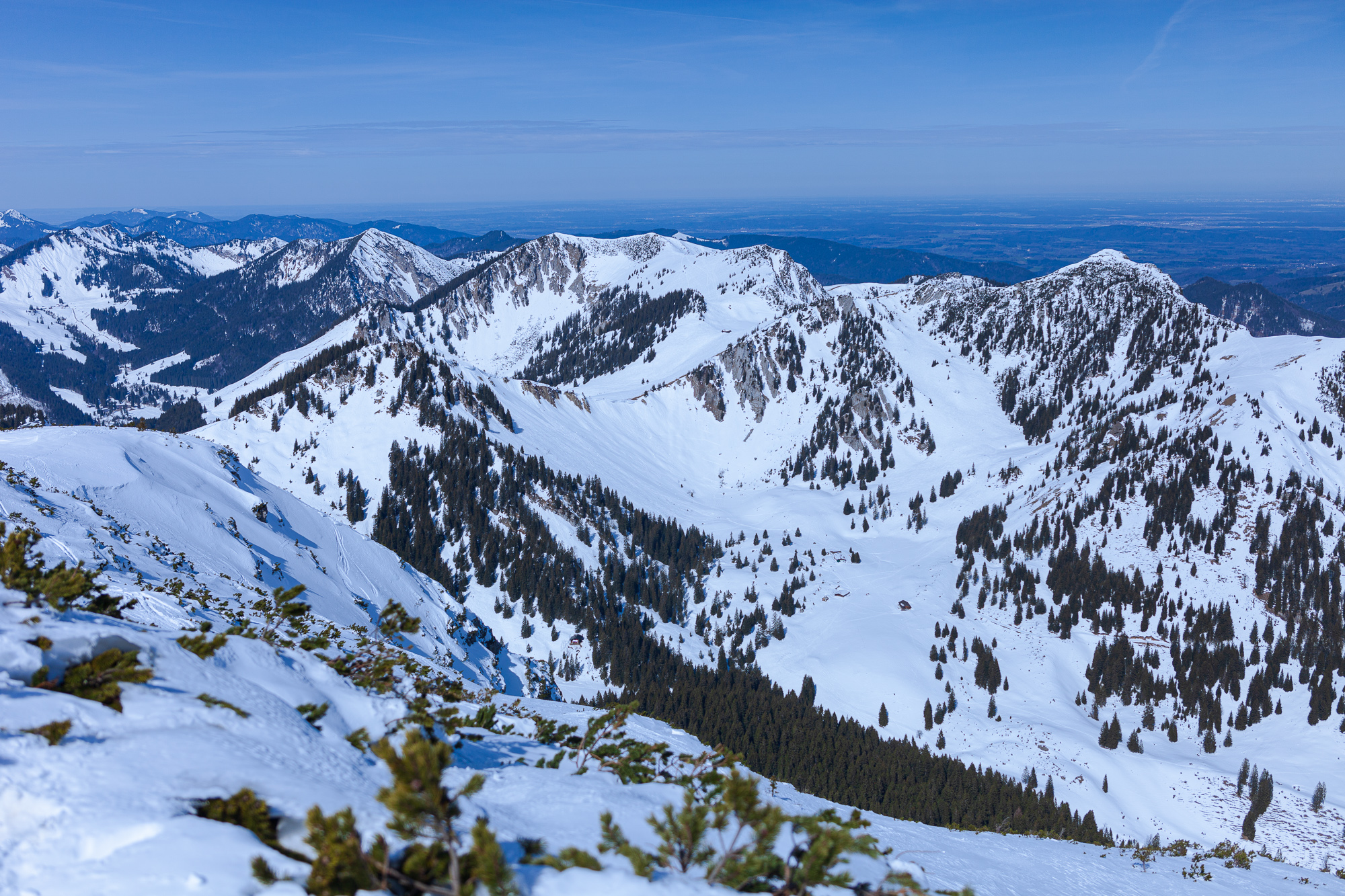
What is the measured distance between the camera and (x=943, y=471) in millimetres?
154000

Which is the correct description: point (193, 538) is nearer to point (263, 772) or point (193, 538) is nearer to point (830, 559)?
point (263, 772)

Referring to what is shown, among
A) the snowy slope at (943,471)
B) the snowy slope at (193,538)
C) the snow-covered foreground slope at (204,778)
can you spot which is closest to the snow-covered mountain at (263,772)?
the snow-covered foreground slope at (204,778)

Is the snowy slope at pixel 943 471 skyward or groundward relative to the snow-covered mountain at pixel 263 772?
groundward

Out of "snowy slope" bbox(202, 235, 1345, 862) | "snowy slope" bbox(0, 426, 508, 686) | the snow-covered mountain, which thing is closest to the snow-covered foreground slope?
the snow-covered mountain

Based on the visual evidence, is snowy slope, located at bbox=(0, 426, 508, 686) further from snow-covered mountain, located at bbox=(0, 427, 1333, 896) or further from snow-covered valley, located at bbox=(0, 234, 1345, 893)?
snow-covered mountain, located at bbox=(0, 427, 1333, 896)

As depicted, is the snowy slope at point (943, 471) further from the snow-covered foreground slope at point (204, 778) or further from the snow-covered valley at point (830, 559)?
the snow-covered foreground slope at point (204, 778)

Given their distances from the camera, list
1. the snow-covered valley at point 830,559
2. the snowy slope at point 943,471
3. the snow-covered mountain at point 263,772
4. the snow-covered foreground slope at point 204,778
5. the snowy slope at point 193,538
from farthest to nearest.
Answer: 1. the snowy slope at point 943,471
2. the snowy slope at point 193,538
3. the snow-covered valley at point 830,559
4. the snow-covered mountain at point 263,772
5. the snow-covered foreground slope at point 204,778

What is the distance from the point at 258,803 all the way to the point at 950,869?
48.0 feet

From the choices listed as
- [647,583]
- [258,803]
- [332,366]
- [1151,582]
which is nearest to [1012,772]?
[1151,582]

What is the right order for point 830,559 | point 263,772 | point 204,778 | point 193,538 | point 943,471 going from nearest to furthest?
point 204,778, point 263,772, point 193,538, point 830,559, point 943,471

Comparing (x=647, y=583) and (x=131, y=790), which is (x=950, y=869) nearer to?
(x=131, y=790)

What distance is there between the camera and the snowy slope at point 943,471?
7270 cm

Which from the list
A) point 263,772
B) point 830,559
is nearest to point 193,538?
point 263,772

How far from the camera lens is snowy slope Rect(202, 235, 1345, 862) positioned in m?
72.7
